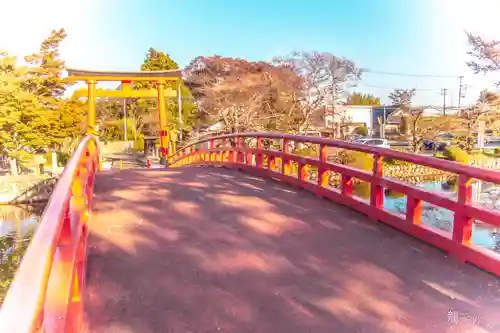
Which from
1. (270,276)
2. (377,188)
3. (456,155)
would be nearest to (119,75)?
(377,188)

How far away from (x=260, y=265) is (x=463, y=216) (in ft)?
4.94

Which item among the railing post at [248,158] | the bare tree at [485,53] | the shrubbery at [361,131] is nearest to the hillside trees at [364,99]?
the shrubbery at [361,131]

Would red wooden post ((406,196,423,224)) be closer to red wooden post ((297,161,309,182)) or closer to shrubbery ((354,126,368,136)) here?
red wooden post ((297,161,309,182))

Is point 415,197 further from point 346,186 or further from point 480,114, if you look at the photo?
point 480,114

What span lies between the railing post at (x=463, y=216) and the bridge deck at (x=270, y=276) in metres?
0.21

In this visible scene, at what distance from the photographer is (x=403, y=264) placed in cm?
306

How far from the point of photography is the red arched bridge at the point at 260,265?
6.55 ft

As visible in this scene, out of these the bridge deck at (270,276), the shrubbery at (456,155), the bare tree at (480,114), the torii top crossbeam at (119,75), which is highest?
the torii top crossbeam at (119,75)

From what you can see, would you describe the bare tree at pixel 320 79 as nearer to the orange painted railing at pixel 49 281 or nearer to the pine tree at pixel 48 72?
the pine tree at pixel 48 72

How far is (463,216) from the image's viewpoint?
9.96 feet

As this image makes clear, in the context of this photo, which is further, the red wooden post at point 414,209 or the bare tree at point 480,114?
the bare tree at point 480,114

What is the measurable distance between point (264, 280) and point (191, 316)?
0.60 meters

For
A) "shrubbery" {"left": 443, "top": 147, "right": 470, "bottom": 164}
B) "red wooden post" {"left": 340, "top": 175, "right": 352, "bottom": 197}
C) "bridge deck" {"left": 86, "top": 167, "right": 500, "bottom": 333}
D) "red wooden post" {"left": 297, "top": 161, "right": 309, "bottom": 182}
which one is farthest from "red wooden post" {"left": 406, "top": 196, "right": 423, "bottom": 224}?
"shrubbery" {"left": 443, "top": 147, "right": 470, "bottom": 164}

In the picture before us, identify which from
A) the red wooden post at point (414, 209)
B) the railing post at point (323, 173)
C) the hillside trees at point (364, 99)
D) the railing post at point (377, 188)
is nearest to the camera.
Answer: the red wooden post at point (414, 209)
